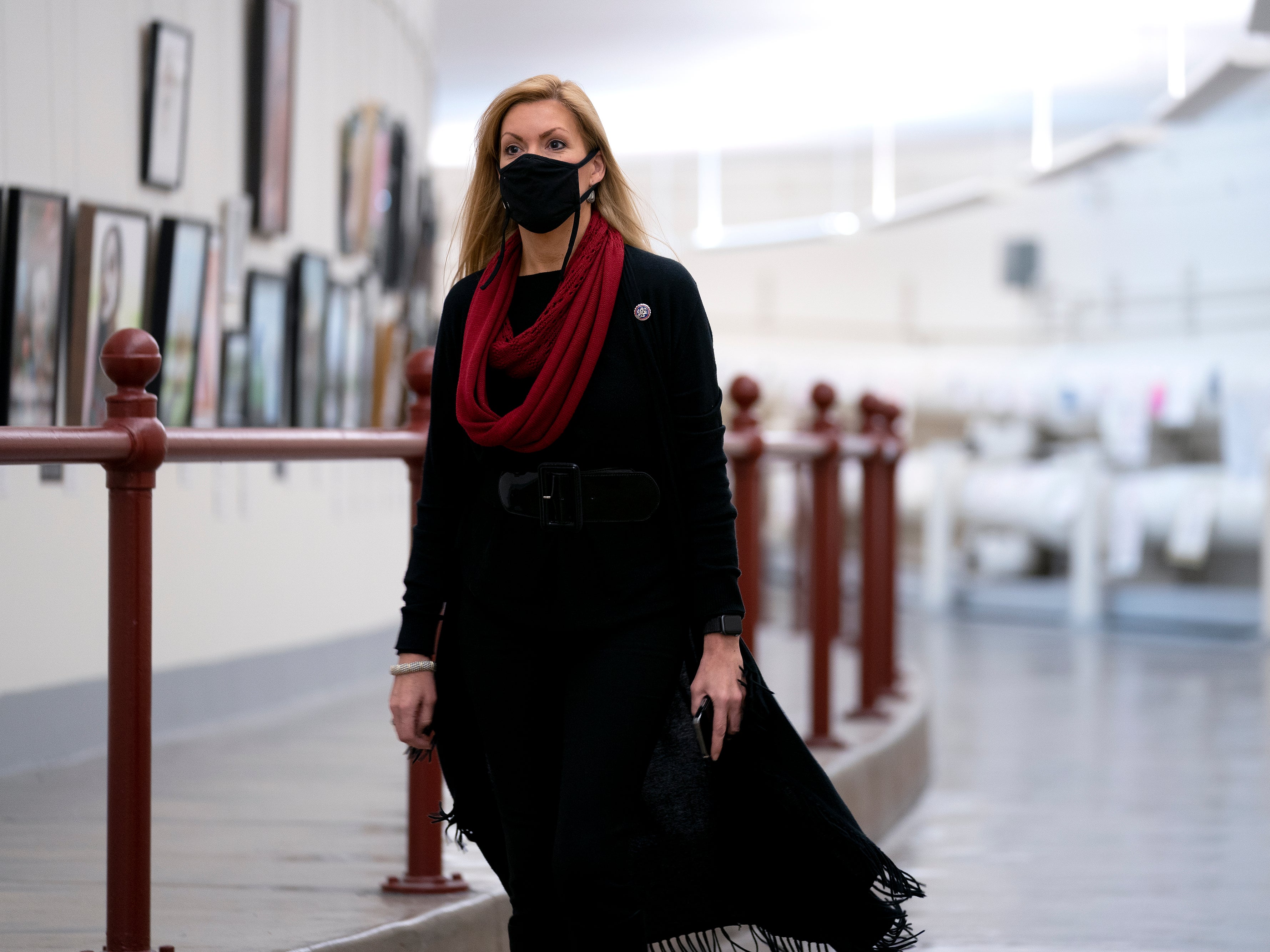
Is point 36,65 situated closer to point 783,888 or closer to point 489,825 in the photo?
point 489,825

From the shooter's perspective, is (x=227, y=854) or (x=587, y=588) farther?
(x=227, y=854)

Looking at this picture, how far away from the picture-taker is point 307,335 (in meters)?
6.11

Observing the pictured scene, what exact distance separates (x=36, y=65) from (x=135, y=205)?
603mm

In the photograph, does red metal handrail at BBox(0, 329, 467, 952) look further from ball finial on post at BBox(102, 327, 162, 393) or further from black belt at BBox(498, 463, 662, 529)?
black belt at BBox(498, 463, 662, 529)

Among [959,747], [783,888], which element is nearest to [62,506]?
[783,888]

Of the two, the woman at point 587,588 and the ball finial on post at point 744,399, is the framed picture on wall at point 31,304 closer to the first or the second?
the ball finial on post at point 744,399

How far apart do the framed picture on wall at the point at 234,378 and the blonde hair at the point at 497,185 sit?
3238 millimetres

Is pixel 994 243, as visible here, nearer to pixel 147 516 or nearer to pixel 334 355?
pixel 334 355

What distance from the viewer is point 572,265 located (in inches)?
84.0

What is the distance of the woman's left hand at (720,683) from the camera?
6.90 feet

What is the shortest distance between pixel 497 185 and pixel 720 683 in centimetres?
76

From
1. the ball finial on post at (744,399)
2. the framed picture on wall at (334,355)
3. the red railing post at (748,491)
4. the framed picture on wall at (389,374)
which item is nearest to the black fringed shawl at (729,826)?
the red railing post at (748,491)

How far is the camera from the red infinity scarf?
2.05 meters

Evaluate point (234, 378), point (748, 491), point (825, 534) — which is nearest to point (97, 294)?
point (234, 378)
